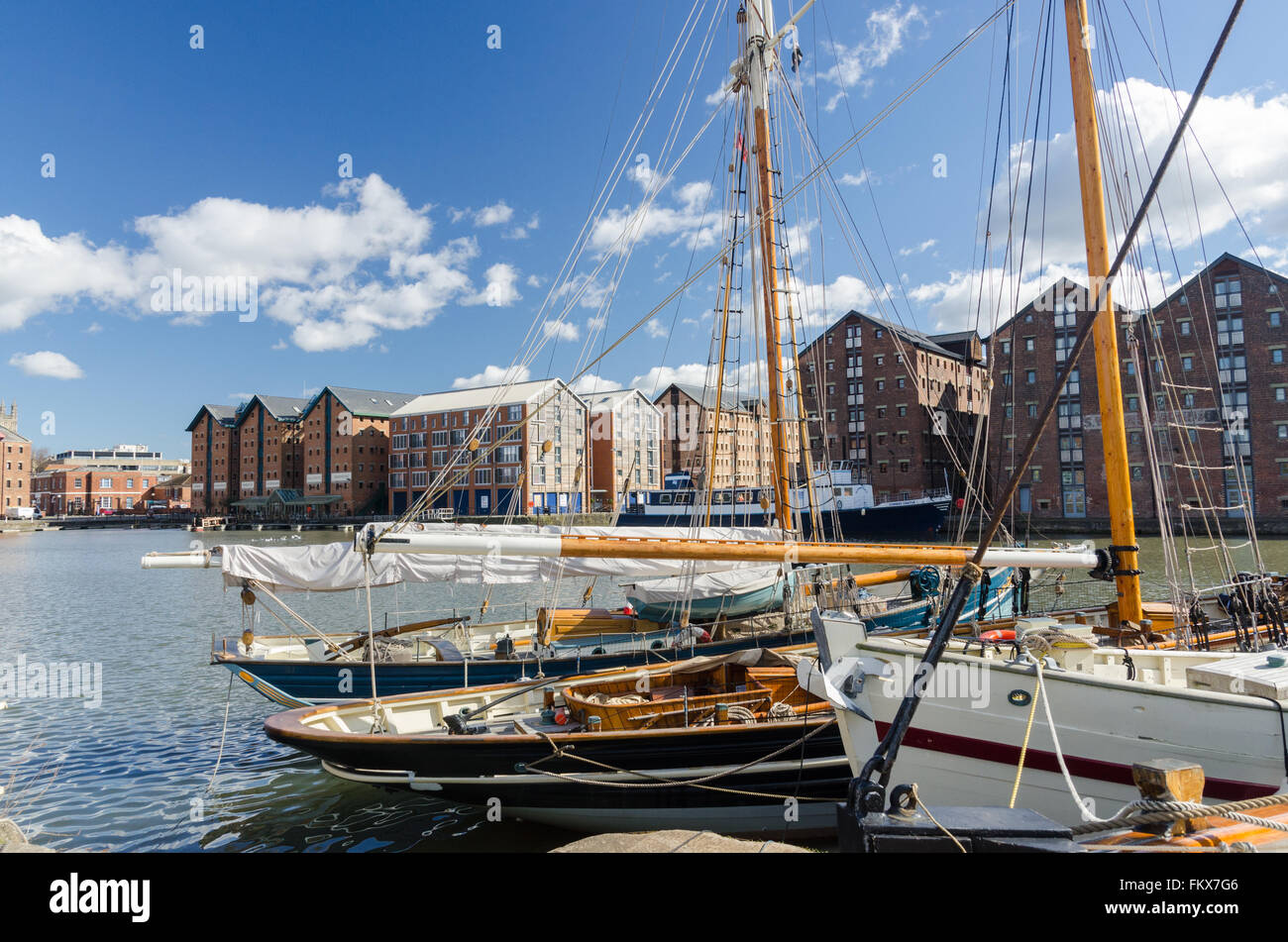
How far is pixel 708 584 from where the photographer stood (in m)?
20.8

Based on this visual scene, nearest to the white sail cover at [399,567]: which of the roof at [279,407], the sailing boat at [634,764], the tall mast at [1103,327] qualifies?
the sailing boat at [634,764]

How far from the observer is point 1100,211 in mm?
12219

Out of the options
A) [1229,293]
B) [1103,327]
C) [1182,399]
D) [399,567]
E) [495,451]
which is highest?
[1229,293]

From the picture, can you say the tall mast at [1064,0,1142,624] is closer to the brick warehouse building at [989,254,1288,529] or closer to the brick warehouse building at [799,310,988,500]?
the brick warehouse building at [989,254,1288,529]

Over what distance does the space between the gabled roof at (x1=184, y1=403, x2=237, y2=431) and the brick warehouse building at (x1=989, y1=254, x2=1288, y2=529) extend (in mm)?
134639

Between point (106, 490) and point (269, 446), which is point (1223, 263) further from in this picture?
point (106, 490)

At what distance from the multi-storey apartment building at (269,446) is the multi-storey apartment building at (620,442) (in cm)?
5965

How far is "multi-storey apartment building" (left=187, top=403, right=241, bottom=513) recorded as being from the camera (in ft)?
456

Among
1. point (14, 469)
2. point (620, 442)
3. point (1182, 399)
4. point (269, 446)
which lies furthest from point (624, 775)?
point (14, 469)

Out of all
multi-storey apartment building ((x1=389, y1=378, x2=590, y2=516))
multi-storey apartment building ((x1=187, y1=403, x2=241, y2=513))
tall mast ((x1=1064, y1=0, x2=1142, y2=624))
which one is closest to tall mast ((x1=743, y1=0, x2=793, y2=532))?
tall mast ((x1=1064, y1=0, x2=1142, y2=624))

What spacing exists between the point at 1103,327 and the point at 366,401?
125 m

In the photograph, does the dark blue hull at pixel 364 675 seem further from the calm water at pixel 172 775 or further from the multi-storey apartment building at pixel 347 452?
the multi-storey apartment building at pixel 347 452
